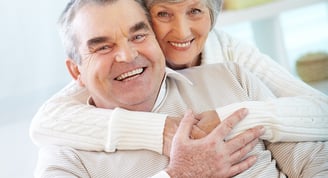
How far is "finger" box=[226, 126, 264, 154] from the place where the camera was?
1052 mm

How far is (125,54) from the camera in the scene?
1.07 meters

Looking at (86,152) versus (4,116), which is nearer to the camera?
(86,152)

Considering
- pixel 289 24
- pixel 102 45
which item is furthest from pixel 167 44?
pixel 289 24

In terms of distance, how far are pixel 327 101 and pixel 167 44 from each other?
0.41 m

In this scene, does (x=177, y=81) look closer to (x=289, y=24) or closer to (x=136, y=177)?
(x=136, y=177)

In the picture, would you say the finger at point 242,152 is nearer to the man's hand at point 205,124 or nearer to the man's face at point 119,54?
the man's hand at point 205,124

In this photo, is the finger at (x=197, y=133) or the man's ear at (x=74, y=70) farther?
the man's ear at (x=74, y=70)

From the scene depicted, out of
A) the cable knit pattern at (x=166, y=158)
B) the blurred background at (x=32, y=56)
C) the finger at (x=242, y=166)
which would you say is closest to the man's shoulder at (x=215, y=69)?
the cable knit pattern at (x=166, y=158)

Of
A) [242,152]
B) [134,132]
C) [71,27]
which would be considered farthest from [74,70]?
[242,152]

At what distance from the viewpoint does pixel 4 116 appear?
148 centimetres

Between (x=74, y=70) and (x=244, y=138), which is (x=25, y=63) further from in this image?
(x=244, y=138)

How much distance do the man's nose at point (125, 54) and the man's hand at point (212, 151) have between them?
0.17m

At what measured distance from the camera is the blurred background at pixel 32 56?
1435mm

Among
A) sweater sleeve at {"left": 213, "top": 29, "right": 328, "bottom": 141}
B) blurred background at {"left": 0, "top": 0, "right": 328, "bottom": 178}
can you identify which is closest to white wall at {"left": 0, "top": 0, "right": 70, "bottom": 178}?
blurred background at {"left": 0, "top": 0, "right": 328, "bottom": 178}
